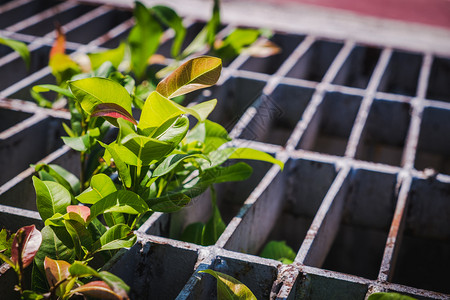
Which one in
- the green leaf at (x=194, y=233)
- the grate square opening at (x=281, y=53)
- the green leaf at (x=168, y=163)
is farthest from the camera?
the grate square opening at (x=281, y=53)

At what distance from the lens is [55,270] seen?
35.9 inches

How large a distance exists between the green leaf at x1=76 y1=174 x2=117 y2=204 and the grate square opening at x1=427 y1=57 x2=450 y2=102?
1.87m

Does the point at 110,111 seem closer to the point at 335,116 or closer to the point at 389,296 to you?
the point at 389,296

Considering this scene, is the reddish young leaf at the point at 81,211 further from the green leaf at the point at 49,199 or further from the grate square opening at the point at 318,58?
the grate square opening at the point at 318,58

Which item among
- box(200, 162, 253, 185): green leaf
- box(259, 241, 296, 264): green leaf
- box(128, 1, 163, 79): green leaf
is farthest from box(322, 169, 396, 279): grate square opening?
box(128, 1, 163, 79): green leaf

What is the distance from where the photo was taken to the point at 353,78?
2.60 metres

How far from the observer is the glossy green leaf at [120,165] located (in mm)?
995

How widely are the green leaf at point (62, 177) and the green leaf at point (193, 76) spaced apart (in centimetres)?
36

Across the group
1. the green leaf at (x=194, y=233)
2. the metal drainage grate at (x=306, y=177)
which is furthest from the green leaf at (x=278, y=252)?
the green leaf at (x=194, y=233)

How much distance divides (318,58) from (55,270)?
1952 millimetres

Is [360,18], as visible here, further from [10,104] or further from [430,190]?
[10,104]

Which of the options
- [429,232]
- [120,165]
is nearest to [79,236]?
[120,165]

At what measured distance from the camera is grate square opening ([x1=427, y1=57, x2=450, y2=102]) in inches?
97.8

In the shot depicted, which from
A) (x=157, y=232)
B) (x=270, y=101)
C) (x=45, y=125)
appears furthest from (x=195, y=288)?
(x=270, y=101)
